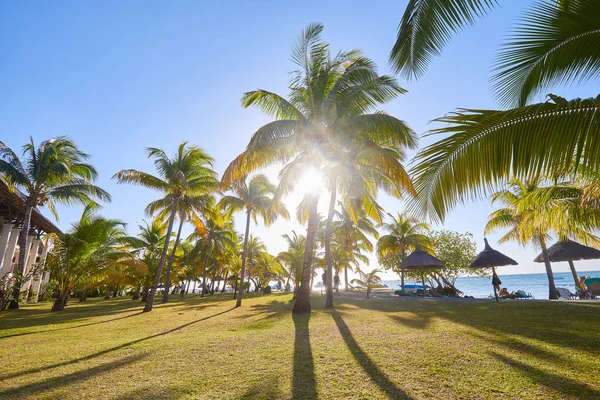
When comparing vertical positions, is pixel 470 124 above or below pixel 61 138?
below

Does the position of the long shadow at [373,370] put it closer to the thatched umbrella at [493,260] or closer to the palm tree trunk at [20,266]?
the thatched umbrella at [493,260]

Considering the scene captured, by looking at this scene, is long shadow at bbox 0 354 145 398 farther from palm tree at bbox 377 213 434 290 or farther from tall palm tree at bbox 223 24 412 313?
palm tree at bbox 377 213 434 290

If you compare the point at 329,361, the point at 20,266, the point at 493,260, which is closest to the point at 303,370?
the point at 329,361

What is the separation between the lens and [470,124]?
121 inches

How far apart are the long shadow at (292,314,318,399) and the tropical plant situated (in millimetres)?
15875

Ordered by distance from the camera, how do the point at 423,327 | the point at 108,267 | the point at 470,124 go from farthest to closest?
the point at 108,267
the point at 423,327
the point at 470,124

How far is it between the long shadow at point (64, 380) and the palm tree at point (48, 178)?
47.5 ft

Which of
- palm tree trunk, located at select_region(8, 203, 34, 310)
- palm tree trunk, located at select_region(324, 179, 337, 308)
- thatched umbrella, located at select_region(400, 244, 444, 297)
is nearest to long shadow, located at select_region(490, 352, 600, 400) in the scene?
palm tree trunk, located at select_region(324, 179, 337, 308)

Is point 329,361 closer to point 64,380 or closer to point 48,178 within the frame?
point 64,380

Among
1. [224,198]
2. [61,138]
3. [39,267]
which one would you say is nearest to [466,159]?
[224,198]

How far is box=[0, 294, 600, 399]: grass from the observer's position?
3.55m

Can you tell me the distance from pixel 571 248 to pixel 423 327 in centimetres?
1442

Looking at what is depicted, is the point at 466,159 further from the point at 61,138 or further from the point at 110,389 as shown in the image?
the point at 61,138

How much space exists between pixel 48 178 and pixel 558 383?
75.3 ft
